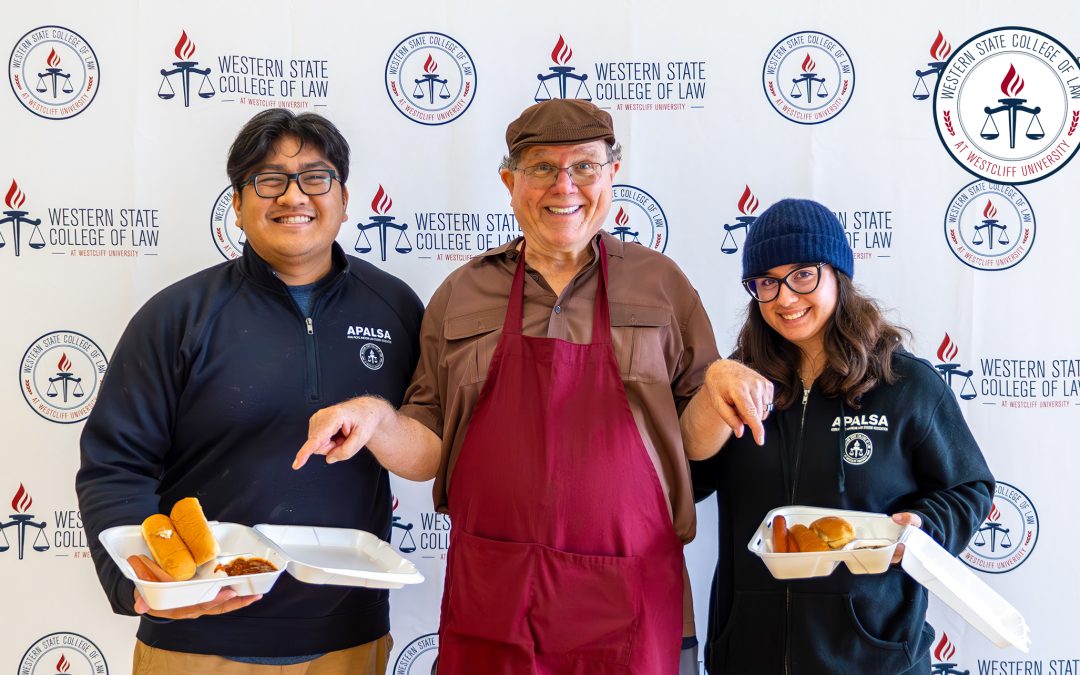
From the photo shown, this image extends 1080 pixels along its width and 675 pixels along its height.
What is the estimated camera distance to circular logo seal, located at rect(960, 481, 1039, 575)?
2.32m

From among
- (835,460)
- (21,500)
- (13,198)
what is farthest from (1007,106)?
(21,500)

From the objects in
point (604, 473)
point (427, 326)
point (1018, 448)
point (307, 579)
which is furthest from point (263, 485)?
point (1018, 448)

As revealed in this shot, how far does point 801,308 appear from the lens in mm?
1741

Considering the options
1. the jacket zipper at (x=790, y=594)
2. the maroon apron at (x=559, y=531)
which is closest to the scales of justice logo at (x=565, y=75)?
the maroon apron at (x=559, y=531)

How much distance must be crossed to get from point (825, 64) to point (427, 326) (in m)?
1.35

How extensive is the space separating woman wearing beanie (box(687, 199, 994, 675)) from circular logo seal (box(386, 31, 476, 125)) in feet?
3.34

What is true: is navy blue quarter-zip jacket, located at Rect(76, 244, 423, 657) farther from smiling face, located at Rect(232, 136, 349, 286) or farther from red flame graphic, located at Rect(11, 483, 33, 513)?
red flame graphic, located at Rect(11, 483, 33, 513)

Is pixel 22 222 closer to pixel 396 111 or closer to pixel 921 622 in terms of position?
pixel 396 111

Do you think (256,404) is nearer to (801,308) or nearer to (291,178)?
(291,178)

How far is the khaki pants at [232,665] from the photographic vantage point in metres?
1.79

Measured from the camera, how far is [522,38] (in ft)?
7.75

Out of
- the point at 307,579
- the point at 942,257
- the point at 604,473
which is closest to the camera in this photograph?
the point at 307,579

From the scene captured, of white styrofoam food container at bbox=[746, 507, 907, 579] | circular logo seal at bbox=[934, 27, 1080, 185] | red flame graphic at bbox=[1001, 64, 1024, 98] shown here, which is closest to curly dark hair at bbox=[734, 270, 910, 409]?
white styrofoam food container at bbox=[746, 507, 907, 579]

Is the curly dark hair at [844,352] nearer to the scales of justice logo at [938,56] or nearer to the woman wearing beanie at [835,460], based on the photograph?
the woman wearing beanie at [835,460]
